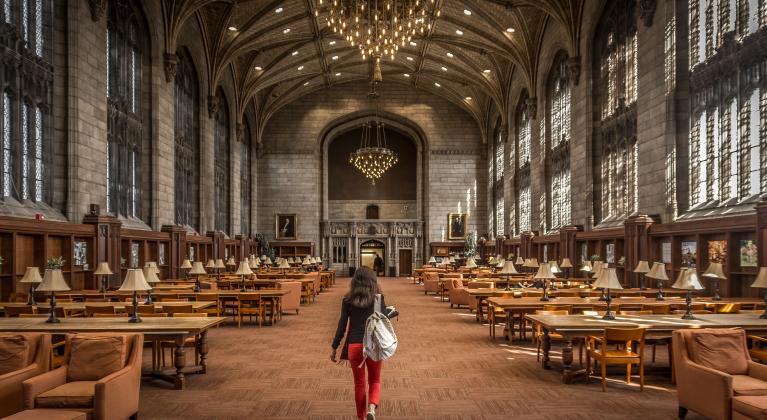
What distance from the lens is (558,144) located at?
25.5 metres

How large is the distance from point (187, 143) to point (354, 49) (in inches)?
446

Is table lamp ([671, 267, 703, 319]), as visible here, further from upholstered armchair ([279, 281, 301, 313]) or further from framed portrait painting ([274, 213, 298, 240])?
framed portrait painting ([274, 213, 298, 240])

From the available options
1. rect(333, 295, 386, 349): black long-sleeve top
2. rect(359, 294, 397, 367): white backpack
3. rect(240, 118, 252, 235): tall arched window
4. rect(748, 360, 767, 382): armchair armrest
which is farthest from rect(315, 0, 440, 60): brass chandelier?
rect(240, 118, 252, 235): tall arched window

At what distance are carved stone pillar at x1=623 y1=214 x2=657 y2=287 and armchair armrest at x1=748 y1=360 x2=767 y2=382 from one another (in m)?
10.3

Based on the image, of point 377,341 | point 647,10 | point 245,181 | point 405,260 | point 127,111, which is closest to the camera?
point 377,341

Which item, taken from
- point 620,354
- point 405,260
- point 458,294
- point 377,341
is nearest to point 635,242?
point 458,294

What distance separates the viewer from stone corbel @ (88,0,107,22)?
16.7 metres

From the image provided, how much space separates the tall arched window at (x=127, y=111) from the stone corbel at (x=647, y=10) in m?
14.6

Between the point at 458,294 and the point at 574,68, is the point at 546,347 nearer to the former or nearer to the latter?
the point at 458,294

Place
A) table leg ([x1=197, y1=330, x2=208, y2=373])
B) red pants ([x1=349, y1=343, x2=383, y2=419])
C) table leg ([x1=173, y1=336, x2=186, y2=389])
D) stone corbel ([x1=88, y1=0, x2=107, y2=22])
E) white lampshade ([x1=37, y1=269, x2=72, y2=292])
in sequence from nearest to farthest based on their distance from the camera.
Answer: red pants ([x1=349, y1=343, x2=383, y2=419]) → table leg ([x1=173, y1=336, x2=186, y2=389]) → white lampshade ([x1=37, y1=269, x2=72, y2=292]) → table leg ([x1=197, y1=330, x2=208, y2=373]) → stone corbel ([x1=88, y1=0, x2=107, y2=22])

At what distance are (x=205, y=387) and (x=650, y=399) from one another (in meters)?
5.16

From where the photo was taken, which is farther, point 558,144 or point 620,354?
point 558,144

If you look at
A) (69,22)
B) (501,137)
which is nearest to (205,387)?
(69,22)

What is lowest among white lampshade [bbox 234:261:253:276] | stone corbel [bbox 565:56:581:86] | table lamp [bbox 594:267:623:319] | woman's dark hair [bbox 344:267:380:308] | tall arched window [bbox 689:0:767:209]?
white lampshade [bbox 234:261:253:276]
